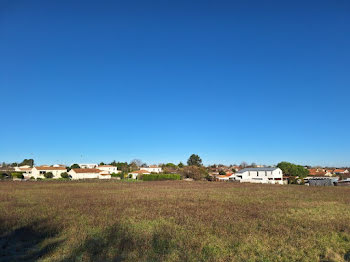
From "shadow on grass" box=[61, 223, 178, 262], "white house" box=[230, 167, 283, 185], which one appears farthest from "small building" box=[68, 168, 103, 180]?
"shadow on grass" box=[61, 223, 178, 262]

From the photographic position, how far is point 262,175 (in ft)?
244

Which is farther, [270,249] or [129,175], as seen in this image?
[129,175]

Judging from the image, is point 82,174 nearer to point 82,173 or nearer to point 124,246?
point 82,173

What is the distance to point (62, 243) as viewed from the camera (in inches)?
392

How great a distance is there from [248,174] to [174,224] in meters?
69.4

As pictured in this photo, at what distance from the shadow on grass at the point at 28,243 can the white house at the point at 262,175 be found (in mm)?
66308

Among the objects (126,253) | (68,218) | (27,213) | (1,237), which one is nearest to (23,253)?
(1,237)

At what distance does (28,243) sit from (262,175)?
7282cm

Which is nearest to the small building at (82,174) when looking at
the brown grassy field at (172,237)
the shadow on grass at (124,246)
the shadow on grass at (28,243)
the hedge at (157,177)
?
the hedge at (157,177)

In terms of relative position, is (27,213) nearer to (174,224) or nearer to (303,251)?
(174,224)

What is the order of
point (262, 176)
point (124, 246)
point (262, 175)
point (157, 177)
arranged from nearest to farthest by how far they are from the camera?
point (124, 246) → point (157, 177) → point (262, 176) → point (262, 175)

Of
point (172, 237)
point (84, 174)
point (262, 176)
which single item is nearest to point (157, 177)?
point (84, 174)

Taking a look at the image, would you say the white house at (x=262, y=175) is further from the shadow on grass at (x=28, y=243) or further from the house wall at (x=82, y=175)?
the shadow on grass at (x=28, y=243)

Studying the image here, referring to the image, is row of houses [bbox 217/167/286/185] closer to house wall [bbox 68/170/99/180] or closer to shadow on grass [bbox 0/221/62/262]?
house wall [bbox 68/170/99/180]
